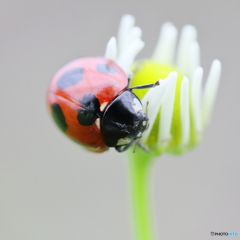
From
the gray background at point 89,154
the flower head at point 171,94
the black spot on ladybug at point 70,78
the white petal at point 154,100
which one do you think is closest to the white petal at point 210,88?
the flower head at point 171,94

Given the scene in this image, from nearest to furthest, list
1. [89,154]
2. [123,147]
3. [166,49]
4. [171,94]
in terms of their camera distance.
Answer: [171,94] → [123,147] → [166,49] → [89,154]

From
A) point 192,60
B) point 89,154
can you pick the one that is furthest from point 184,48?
point 89,154

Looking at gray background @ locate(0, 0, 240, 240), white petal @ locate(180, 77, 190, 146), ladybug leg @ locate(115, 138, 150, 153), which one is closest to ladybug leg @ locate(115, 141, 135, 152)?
ladybug leg @ locate(115, 138, 150, 153)

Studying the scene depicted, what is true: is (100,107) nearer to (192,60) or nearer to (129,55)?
(129,55)

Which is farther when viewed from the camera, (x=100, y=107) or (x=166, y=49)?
(x=166, y=49)

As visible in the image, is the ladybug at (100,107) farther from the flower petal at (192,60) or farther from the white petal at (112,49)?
the flower petal at (192,60)

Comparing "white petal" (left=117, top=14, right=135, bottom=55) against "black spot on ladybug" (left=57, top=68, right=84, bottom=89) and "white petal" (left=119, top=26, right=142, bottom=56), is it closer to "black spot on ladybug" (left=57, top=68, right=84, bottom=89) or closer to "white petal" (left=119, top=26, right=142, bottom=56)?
"white petal" (left=119, top=26, right=142, bottom=56)
